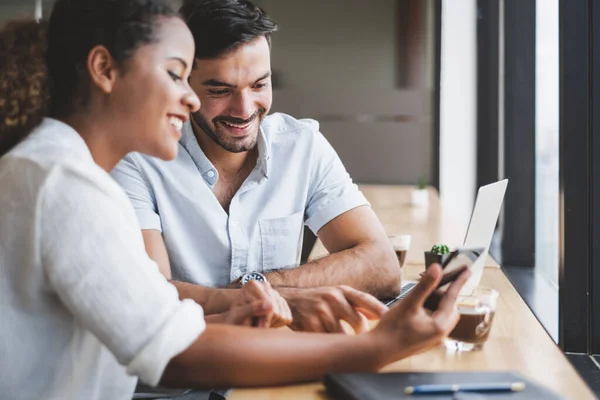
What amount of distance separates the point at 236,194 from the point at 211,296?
A: 0.45 m

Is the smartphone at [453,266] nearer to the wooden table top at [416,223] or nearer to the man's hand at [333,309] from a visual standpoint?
the man's hand at [333,309]

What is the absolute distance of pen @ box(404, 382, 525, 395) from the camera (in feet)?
3.61

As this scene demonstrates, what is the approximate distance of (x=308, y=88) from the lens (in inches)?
237

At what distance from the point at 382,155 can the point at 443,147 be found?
47 centimetres

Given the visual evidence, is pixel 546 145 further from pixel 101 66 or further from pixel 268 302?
pixel 101 66

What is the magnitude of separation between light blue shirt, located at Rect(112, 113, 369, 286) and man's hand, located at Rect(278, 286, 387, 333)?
1.81 ft

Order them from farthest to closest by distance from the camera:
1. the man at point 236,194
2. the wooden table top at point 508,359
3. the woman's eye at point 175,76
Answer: the man at point 236,194 < the woman's eye at point 175,76 < the wooden table top at point 508,359

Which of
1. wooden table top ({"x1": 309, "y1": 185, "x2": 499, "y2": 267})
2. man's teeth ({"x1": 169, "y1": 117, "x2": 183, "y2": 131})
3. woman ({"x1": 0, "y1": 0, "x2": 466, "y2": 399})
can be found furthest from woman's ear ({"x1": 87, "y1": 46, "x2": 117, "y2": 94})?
wooden table top ({"x1": 309, "y1": 185, "x2": 499, "y2": 267})

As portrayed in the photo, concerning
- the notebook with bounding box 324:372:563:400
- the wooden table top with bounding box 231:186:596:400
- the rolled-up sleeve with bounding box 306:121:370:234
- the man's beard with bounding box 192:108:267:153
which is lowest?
the wooden table top with bounding box 231:186:596:400

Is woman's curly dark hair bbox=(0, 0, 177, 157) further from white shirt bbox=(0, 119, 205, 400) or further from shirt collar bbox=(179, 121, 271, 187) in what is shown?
shirt collar bbox=(179, 121, 271, 187)

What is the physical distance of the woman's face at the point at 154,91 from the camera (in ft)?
4.24

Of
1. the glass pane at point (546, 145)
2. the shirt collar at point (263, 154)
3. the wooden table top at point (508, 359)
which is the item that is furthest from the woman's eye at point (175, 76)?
the glass pane at point (546, 145)

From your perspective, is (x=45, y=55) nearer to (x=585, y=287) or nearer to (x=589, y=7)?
(x=589, y=7)

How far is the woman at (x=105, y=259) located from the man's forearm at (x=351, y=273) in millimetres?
456
